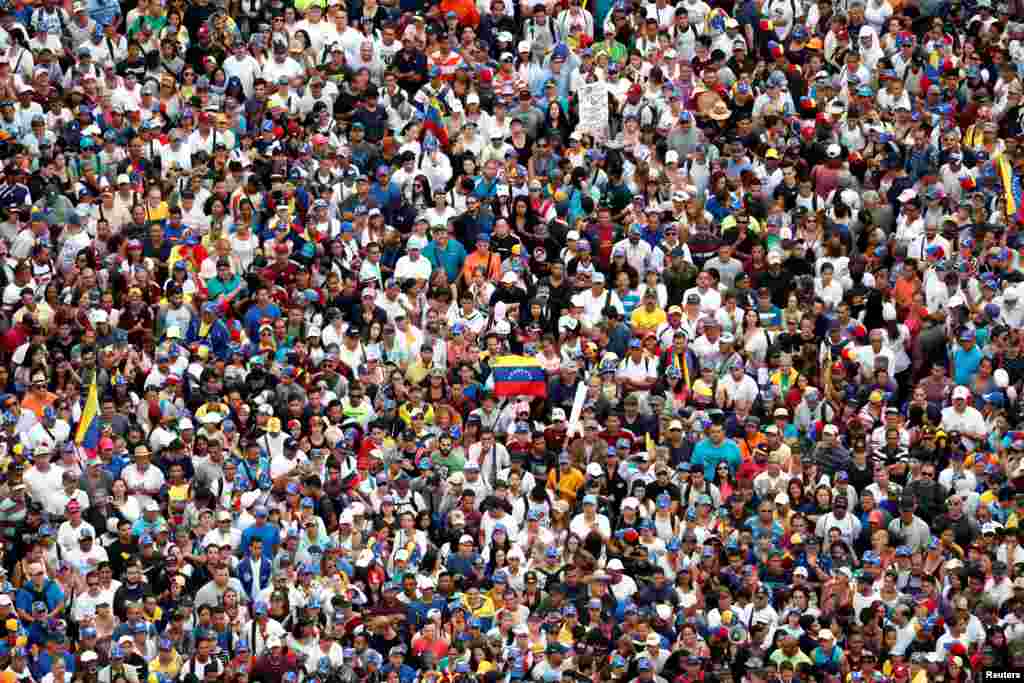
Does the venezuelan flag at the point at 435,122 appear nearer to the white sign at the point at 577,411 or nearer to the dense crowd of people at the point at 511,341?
the dense crowd of people at the point at 511,341

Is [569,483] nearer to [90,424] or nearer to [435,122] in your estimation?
[90,424]

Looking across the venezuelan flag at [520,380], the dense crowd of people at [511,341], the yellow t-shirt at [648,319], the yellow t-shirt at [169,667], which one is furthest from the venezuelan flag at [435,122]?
the yellow t-shirt at [169,667]

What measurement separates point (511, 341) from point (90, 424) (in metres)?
5.43

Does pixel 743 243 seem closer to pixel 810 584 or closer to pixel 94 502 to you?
pixel 810 584

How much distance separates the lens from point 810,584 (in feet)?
126

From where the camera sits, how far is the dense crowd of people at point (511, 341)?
1499 inches

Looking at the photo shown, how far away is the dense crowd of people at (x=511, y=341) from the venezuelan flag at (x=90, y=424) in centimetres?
6

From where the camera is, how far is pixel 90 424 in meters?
40.3

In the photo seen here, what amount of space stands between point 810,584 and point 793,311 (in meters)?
4.80

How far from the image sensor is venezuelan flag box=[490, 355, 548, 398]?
40.8 metres

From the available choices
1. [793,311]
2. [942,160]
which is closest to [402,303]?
[793,311]

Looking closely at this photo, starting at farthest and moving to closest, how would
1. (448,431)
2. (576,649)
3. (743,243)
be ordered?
(743,243), (448,431), (576,649)

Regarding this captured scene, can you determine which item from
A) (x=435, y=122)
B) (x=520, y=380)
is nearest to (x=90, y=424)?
(x=520, y=380)

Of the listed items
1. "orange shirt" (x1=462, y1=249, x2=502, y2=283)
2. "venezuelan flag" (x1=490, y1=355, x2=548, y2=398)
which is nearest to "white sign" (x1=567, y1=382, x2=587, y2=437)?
"venezuelan flag" (x1=490, y1=355, x2=548, y2=398)
